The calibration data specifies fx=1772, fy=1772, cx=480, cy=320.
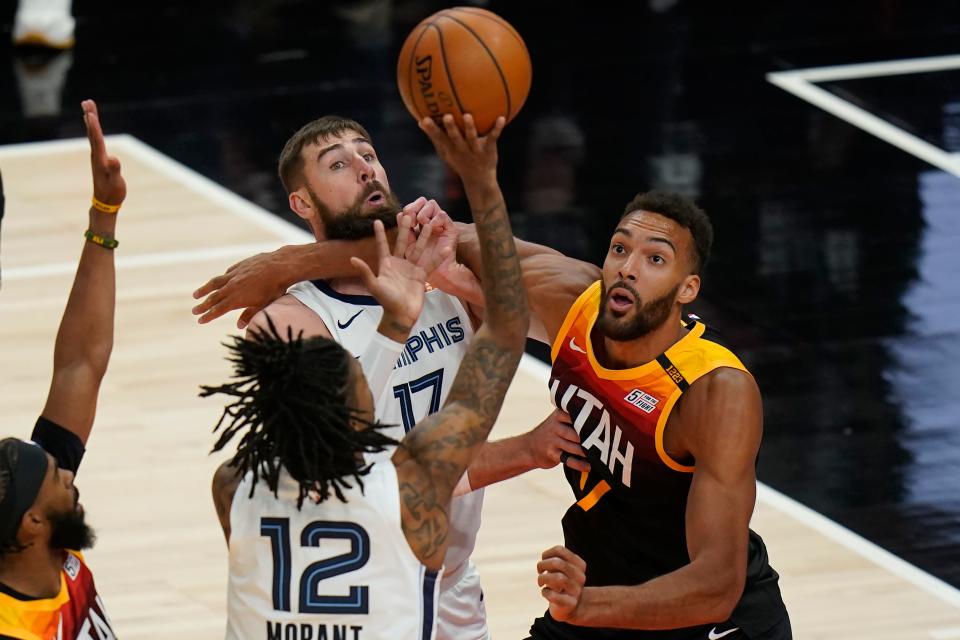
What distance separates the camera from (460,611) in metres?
6.11

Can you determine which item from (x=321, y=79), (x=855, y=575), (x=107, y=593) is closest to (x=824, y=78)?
(x=321, y=79)

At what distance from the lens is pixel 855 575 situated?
287 inches

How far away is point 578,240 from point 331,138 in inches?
176

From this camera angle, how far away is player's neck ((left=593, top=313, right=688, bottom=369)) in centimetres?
552

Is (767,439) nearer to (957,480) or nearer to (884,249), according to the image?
(957,480)

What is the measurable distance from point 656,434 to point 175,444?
12.4 ft

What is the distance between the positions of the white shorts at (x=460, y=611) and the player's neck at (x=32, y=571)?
1.87 metres

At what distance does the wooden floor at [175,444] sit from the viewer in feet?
23.5

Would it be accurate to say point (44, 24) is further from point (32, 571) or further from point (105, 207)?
point (32, 571)

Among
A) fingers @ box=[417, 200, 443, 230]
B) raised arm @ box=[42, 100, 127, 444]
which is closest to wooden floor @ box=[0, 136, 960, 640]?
fingers @ box=[417, 200, 443, 230]

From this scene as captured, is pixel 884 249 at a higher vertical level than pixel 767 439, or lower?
higher

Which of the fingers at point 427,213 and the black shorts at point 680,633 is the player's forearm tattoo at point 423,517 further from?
the black shorts at point 680,633

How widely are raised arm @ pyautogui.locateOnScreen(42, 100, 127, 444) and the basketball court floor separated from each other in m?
2.29

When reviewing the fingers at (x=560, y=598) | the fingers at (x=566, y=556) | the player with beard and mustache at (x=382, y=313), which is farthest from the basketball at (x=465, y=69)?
the fingers at (x=560, y=598)
